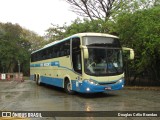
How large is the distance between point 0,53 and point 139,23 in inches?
1730

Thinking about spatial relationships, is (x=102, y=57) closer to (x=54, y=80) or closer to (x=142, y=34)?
(x=54, y=80)

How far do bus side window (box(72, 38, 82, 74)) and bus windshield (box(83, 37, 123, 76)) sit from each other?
61 centimetres

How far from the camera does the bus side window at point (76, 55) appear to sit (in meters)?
16.5

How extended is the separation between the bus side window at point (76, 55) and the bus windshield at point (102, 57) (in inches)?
24.1

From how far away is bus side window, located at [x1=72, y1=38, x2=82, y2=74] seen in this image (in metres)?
16.5

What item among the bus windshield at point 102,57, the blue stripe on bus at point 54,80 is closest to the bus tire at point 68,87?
the blue stripe on bus at point 54,80

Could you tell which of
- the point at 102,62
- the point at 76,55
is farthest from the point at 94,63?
the point at 76,55

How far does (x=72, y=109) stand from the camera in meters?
12.1

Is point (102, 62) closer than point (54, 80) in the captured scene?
Yes

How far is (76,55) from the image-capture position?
667 inches

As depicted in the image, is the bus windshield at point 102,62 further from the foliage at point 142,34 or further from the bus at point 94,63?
the foliage at point 142,34

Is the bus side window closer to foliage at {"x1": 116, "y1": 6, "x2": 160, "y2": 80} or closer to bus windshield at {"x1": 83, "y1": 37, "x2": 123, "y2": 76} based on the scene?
bus windshield at {"x1": 83, "y1": 37, "x2": 123, "y2": 76}

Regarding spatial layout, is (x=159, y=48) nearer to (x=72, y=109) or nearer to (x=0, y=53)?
(x=72, y=109)

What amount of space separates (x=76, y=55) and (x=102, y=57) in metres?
1.69
